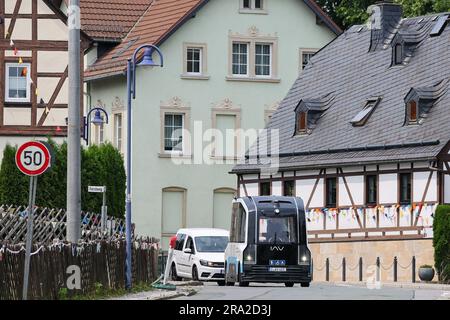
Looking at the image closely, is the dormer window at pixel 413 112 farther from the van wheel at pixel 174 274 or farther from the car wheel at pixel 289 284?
the car wheel at pixel 289 284

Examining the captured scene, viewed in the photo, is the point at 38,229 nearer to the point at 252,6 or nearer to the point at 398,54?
the point at 398,54

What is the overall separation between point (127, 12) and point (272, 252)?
30.1 meters

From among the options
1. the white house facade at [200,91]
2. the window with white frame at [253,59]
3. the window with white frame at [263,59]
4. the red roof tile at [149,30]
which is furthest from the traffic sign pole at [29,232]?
the window with white frame at [263,59]

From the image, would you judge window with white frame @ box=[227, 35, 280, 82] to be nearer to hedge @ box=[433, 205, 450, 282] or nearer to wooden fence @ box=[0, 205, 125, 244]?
hedge @ box=[433, 205, 450, 282]

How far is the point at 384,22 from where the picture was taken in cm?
6706

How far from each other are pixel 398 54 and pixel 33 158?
37035 millimetres

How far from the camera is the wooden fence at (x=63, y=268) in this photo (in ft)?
97.6

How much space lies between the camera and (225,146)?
7069cm

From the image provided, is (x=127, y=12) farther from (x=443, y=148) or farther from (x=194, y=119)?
(x=443, y=148)

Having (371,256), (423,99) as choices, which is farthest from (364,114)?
(371,256)
